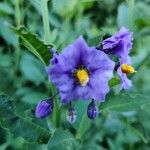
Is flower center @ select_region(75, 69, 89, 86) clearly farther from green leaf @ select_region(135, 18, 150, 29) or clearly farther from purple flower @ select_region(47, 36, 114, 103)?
green leaf @ select_region(135, 18, 150, 29)

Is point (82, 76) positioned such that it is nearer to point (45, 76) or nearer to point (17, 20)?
point (45, 76)

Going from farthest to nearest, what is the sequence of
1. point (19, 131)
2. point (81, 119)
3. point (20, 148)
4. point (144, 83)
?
point (144, 83) → point (20, 148) → point (81, 119) → point (19, 131)

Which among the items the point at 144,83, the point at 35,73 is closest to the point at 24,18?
the point at 35,73

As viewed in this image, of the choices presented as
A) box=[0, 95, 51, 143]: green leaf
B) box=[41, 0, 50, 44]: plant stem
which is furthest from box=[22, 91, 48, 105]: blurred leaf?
box=[41, 0, 50, 44]: plant stem

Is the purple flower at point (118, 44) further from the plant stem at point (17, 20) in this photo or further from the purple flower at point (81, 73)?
the plant stem at point (17, 20)

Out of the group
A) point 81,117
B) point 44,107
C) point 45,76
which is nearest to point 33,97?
point 45,76

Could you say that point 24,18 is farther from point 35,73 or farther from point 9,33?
point 35,73

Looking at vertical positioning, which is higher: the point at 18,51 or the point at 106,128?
the point at 18,51

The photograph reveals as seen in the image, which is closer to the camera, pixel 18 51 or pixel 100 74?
pixel 100 74
